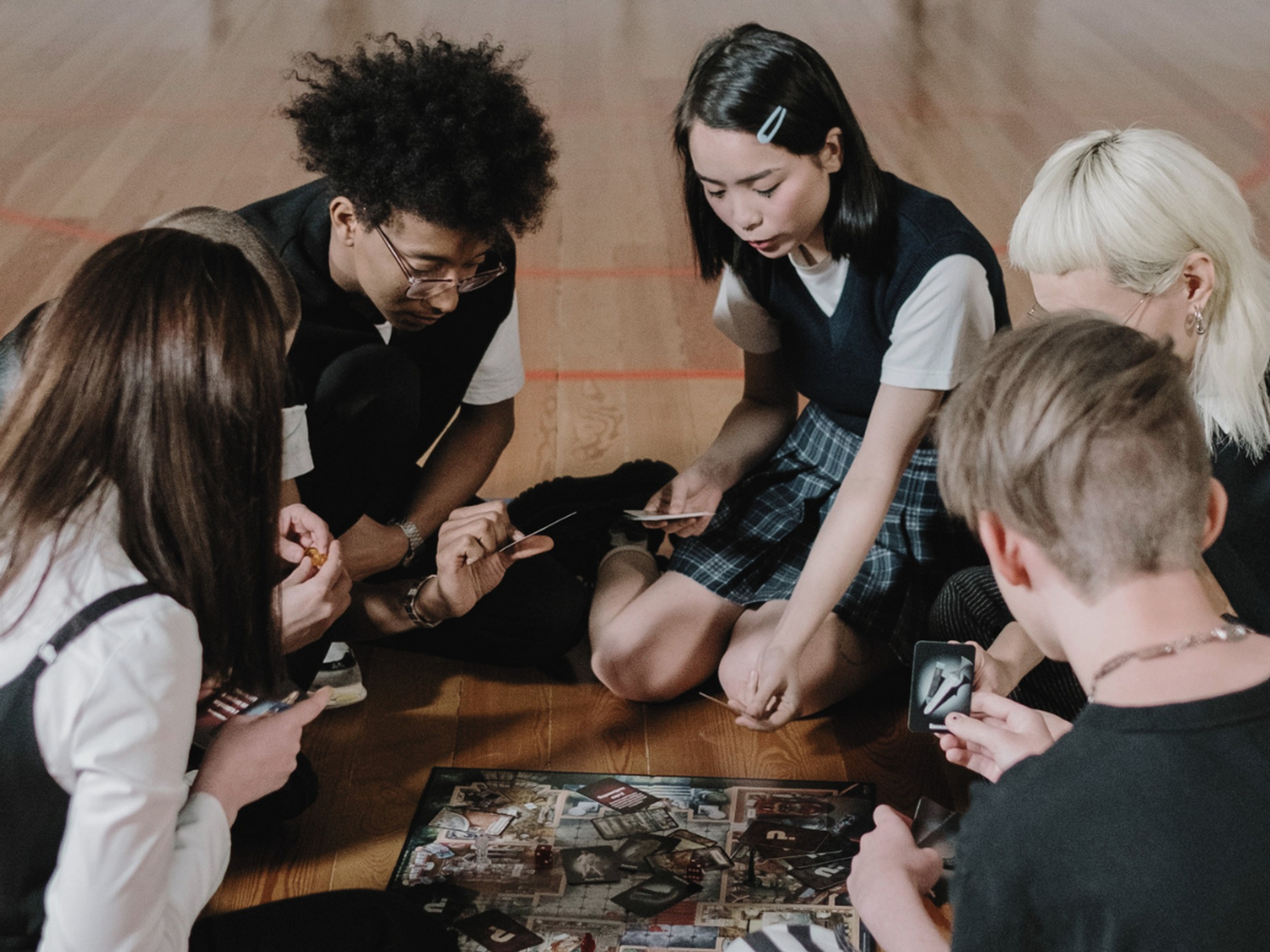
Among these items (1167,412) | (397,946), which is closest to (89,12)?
(397,946)

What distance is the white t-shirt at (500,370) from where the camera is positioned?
2295 mm

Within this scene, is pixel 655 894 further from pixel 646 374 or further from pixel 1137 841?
pixel 646 374

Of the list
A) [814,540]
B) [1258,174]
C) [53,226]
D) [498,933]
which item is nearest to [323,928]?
[498,933]

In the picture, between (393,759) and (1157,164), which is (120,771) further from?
(1157,164)

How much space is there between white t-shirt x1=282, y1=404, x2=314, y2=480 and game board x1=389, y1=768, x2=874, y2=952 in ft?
1.75

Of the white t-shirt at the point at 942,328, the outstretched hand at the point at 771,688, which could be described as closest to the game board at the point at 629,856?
the outstretched hand at the point at 771,688

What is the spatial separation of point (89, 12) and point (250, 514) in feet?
23.4

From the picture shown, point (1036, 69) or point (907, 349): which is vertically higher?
point (907, 349)

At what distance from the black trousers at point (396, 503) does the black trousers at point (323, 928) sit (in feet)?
1.68

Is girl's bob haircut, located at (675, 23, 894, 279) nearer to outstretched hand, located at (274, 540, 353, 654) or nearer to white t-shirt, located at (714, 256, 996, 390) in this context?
white t-shirt, located at (714, 256, 996, 390)

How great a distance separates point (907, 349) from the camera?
6.20 feet

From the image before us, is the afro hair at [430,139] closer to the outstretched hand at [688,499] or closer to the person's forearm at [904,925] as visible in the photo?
the outstretched hand at [688,499]

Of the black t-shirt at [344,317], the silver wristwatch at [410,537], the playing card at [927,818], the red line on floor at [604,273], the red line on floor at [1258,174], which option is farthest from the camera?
the red line on floor at [1258,174]

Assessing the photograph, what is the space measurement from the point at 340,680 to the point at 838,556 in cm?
90
